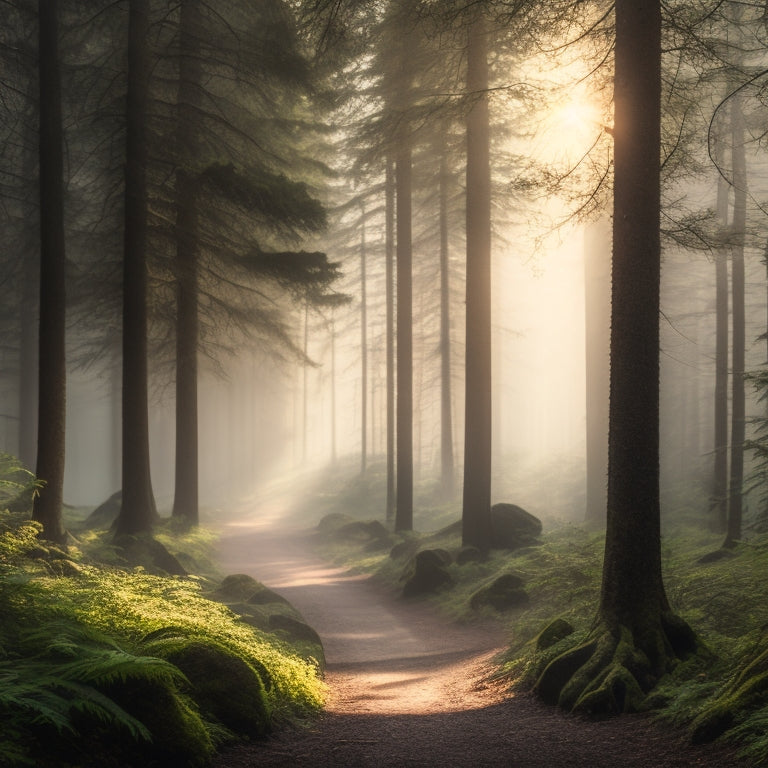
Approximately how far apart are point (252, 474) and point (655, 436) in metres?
51.4

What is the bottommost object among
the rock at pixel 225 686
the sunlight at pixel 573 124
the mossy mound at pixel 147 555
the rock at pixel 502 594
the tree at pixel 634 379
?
the rock at pixel 502 594

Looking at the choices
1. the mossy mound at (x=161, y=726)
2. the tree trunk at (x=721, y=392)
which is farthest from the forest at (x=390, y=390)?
the tree trunk at (x=721, y=392)

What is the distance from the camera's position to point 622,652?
6.59 meters

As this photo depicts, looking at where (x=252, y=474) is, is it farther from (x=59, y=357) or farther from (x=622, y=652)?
(x=622, y=652)

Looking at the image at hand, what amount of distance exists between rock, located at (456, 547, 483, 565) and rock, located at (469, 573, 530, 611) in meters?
2.16

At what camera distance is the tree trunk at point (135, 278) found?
14484 millimetres

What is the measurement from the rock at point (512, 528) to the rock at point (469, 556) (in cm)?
55

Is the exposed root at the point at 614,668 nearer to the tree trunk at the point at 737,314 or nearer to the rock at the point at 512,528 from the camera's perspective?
the rock at the point at 512,528

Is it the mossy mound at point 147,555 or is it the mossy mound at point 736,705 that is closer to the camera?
the mossy mound at point 736,705

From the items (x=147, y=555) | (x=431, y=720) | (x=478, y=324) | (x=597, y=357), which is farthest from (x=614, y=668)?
(x=597, y=357)

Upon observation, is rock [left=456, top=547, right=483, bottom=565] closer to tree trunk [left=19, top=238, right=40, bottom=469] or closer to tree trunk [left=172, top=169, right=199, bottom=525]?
tree trunk [left=172, top=169, right=199, bottom=525]

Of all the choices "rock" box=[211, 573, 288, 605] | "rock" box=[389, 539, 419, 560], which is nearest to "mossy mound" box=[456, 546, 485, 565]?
"rock" box=[389, 539, 419, 560]

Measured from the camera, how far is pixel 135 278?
48.0ft

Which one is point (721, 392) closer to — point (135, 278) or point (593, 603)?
point (593, 603)
